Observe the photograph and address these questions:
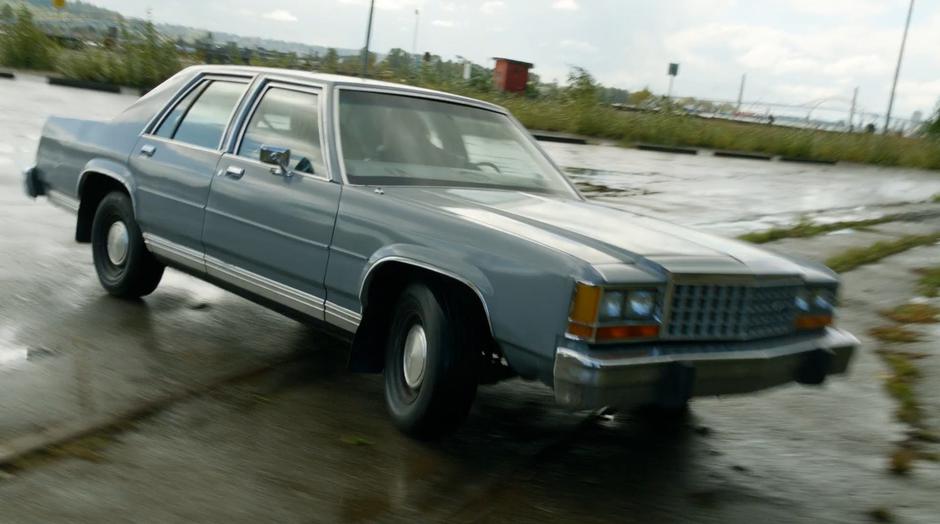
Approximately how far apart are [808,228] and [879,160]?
20675 millimetres

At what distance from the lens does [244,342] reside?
5.59 metres

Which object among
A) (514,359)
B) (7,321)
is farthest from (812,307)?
(7,321)

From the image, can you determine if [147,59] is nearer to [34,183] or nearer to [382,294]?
[34,183]

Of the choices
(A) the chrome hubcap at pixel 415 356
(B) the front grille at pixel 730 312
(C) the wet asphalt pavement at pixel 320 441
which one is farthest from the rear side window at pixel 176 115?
(B) the front grille at pixel 730 312

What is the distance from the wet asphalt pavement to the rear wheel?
0.43 feet

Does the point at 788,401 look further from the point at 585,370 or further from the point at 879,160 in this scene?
the point at 879,160

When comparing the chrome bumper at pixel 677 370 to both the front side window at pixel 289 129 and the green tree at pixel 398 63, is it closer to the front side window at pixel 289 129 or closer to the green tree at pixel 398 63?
the front side window at pixel 289 129

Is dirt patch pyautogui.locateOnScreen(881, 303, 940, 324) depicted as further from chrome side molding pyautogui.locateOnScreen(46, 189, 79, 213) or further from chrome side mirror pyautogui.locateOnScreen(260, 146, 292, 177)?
chrome side molding pyautogui.locateOnScreen(46, 189, 79, 213)

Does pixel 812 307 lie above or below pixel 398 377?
above

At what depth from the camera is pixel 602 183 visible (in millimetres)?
15234

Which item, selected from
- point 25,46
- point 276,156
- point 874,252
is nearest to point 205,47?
point 25,46

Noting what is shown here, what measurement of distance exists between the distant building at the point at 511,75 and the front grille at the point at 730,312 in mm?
31941

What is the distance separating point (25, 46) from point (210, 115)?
2353cm

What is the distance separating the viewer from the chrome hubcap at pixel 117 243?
6.12m
